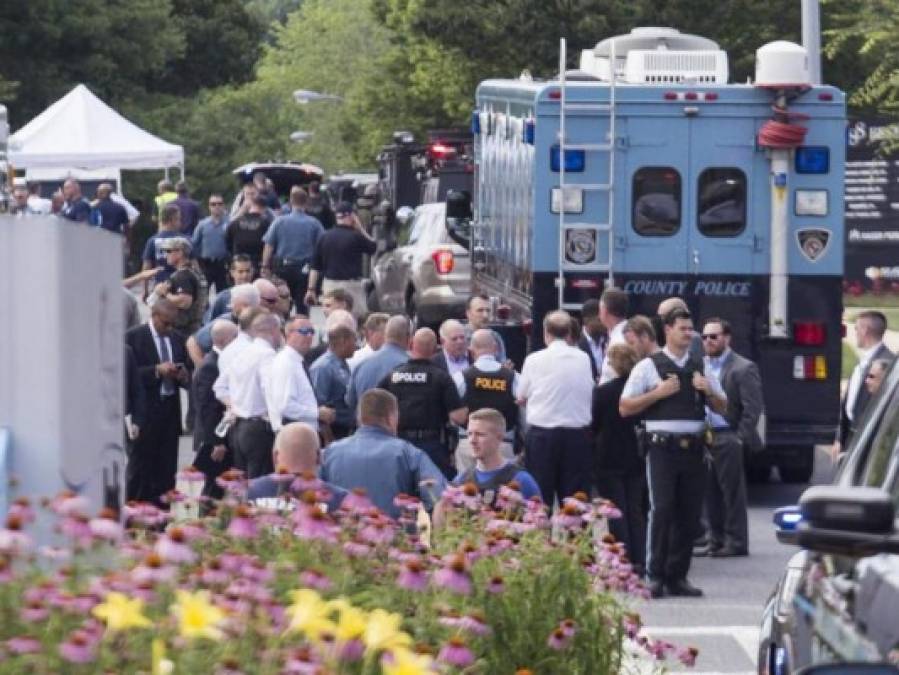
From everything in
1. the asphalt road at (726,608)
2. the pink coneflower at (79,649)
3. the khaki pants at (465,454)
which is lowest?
the asphalt road at (726,608)

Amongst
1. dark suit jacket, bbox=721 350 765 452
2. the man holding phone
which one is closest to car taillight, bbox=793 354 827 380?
dark suit jacket, bbox=721 350 765 452

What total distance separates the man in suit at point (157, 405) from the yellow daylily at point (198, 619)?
10564 millimetres

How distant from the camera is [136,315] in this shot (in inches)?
780

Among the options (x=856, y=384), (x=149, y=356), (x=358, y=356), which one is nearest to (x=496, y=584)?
(x=149, y=356)

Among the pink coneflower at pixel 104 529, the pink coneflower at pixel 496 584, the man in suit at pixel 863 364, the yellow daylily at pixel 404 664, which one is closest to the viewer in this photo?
the yellow daylily at pixel 404 664

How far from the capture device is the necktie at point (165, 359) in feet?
53.1

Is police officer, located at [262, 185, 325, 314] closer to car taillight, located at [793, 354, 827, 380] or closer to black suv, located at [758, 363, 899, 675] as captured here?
car taillight, located at [793, 354, 827, 380]

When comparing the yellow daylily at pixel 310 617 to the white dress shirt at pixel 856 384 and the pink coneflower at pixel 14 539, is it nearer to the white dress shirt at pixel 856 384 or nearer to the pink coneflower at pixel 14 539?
the pink coneflower at pixel 14 539

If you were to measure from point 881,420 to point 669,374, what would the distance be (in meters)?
7.65

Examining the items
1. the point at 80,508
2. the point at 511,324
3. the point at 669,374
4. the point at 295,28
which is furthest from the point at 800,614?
the point at 295,28

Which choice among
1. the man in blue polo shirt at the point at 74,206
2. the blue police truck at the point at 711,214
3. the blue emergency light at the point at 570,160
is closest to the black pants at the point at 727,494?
the blue police truck at the point at 711,214

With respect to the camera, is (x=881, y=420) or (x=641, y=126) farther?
(x=641, y=126)

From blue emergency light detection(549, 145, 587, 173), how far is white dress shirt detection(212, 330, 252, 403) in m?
4.05

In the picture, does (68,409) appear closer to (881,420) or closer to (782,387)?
(881,420)
